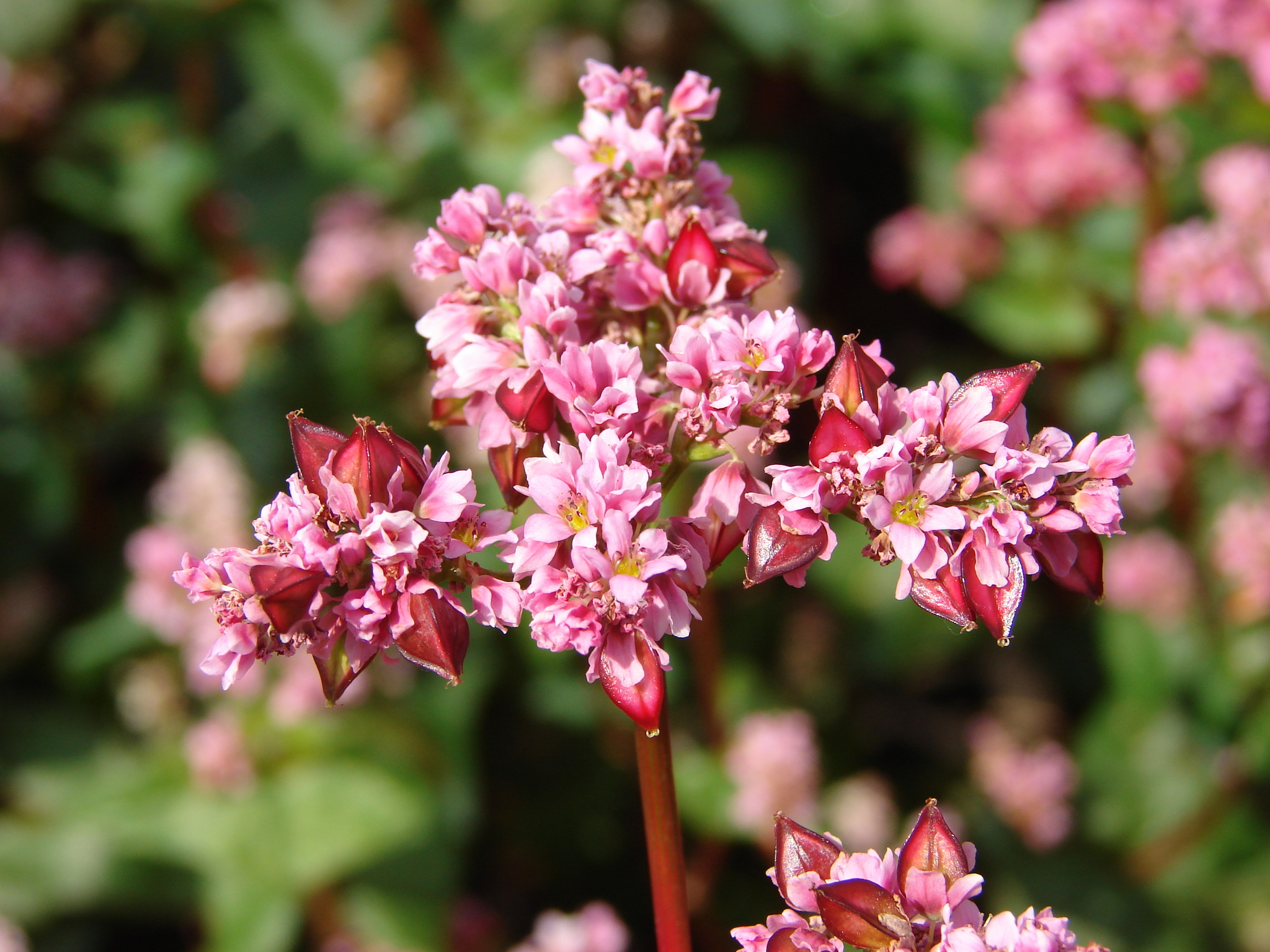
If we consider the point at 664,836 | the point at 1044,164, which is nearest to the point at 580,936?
the point at 664,836

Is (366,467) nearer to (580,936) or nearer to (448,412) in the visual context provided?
(448,412)

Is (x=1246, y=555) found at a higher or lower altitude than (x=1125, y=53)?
lower

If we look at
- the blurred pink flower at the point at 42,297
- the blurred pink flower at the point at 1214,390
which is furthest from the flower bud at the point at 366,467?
the blurred pink flower at the point at 42,297

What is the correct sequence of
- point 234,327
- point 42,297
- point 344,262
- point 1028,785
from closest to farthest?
point 1028,785, point 234,327, point 344,262, point 42,297

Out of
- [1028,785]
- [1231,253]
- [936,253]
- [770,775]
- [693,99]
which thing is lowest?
[1028,785]

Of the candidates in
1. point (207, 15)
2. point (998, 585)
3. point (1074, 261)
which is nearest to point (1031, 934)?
point (998, 585)

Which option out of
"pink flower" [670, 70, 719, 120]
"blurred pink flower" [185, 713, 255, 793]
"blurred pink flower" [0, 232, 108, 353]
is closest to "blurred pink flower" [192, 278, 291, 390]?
"blurred pink flower" [0, 232, 108, 353]

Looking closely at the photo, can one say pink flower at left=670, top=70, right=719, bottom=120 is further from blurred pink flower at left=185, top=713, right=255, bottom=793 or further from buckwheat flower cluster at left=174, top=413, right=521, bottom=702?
blurred pink flower at left=185, top=713, right=255, bottom=793
